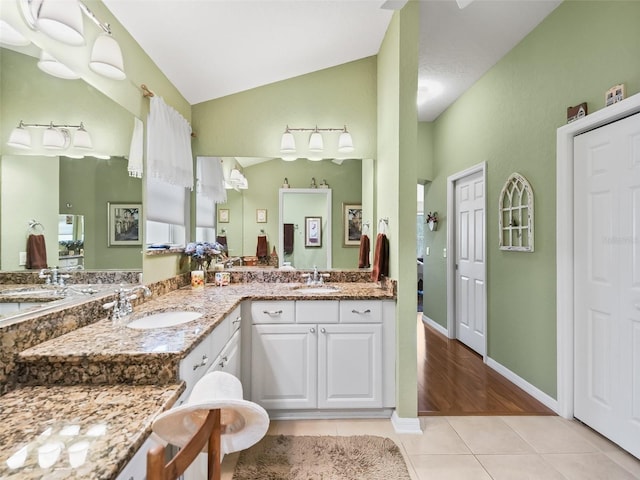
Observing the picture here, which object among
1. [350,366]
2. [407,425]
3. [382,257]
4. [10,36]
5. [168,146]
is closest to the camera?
[10,36]

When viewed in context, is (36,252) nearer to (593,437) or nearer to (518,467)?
(518,467)

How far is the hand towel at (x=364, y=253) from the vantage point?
2955 millimetres

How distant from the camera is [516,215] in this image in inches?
115

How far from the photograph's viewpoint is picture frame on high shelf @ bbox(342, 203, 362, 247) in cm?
301

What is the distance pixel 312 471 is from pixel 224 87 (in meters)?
2.81

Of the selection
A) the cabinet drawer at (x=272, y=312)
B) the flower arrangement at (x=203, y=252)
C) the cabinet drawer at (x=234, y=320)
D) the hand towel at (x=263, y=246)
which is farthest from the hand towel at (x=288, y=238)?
the cabinet drawer at (x=234, y=320)

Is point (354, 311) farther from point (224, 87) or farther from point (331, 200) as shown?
point (224, 87)

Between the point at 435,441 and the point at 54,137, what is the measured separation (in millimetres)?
2615

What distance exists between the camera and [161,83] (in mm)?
2455

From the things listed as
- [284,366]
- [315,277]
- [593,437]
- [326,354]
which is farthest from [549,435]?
[315,277]

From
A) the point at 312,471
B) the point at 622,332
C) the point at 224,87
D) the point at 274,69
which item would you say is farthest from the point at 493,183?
the point at 312,471

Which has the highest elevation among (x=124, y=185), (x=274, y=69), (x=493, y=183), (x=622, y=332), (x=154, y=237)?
(x=274, y=69)

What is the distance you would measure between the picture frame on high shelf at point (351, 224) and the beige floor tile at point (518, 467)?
1743 millimetres

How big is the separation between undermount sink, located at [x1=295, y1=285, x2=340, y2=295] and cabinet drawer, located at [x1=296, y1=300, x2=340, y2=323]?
0.18 meters
